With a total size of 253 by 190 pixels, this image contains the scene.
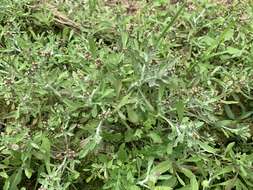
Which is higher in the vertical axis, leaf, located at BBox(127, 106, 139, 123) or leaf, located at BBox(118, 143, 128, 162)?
leaf, located at BBox(127, 106, 139, 123)

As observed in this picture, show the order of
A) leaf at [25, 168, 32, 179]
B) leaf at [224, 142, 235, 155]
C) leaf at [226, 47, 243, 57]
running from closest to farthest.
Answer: leaf at [25, 168, 32, 179] → leaf at [224, 142, 235, 155] → leaf at [226, 47, 243, 57]

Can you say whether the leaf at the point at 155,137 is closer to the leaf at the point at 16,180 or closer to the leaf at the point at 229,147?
the leaf at the point at 229,147

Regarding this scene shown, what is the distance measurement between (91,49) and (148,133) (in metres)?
0.38

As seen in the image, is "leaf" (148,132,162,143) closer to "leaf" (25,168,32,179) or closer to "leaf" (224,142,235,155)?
"leaf" (224,142,235,155)

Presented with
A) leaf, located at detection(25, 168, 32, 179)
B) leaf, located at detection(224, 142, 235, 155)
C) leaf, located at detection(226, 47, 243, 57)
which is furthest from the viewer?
leaf, located at detection(226, 47, 243, 57)

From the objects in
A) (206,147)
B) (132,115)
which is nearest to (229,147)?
(206,147)

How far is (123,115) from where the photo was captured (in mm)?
2037

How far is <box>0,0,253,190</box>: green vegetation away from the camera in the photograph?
199 cm

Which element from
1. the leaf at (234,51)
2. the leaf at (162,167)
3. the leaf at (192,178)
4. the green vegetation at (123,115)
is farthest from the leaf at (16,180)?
the leaf at (234,51)

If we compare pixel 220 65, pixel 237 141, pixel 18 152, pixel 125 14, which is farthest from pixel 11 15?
pixel 237 141

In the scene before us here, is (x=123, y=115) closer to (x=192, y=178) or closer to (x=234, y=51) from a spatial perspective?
(x=192, y=178)

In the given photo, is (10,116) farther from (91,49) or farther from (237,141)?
(237,141)

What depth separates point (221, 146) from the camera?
224cm

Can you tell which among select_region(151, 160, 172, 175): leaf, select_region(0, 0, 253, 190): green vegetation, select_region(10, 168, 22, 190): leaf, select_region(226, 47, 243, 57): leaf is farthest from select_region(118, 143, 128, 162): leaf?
select_region(226, 47, 243, 57): leaf
